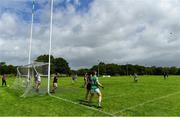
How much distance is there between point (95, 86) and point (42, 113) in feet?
13.6

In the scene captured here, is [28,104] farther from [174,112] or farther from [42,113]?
[174,112]

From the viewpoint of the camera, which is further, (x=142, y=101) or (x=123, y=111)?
(x=142, y=101)

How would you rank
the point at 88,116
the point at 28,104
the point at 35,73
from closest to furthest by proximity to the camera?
the point at 88,116 → the point at 28,104 → the point at 35,73

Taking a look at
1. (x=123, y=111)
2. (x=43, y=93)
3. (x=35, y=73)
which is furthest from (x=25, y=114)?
(x=35, y=73)

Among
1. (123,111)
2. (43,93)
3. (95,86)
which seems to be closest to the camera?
(123,111)

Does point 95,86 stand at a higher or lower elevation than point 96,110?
higher

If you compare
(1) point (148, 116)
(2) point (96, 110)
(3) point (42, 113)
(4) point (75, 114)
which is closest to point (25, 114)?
(3) point (42, 113)

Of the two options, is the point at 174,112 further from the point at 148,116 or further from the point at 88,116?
the point at 88,116

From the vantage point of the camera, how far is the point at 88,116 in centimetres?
1955

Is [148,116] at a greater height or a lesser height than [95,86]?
lesser

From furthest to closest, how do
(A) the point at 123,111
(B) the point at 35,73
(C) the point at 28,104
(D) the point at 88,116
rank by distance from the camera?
(B) the point at 35,73 < (C) the point at 28,104 < (A) the point at 123,111 < (D) the point at 88,116

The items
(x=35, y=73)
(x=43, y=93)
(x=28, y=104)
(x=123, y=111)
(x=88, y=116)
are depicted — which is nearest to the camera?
(x=88, y=116)

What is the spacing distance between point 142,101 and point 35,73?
12381 mm

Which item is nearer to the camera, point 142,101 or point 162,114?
point 162,114
